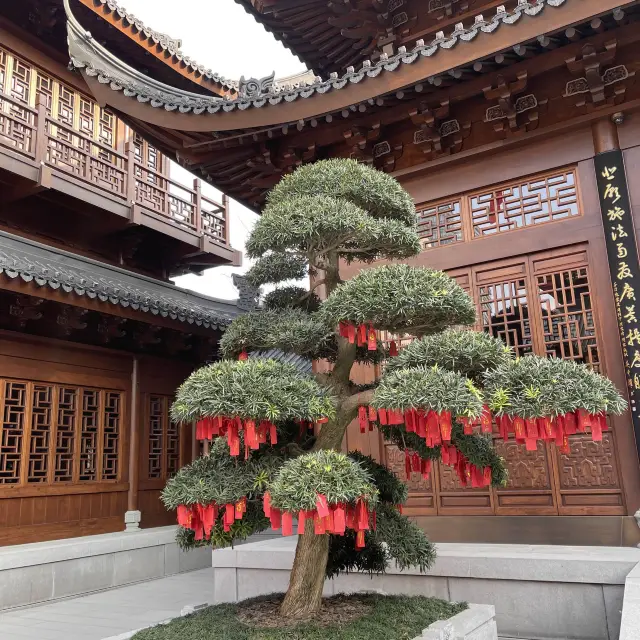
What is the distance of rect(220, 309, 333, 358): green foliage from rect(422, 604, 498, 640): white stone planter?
1.63m

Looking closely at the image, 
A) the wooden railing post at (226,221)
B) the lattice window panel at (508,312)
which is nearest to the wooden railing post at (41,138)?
the wooden railing post at (226,221)

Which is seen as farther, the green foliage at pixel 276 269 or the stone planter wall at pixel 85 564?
the stone planter wall at pixel 85 564

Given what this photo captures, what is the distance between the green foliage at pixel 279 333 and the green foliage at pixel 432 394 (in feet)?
2.59

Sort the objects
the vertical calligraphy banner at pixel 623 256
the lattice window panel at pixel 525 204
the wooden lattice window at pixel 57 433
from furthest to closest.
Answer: the wooden lattice window at pixel 57 433
the lattice window panel at pixel 525 204
the vertical calligraphy banner at pixel 623 256

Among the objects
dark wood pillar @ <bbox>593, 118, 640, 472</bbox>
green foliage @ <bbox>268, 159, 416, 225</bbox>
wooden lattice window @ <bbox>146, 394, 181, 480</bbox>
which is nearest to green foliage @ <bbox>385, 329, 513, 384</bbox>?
green foliage @ <bbox>268, 159, 416, 225</bbox>

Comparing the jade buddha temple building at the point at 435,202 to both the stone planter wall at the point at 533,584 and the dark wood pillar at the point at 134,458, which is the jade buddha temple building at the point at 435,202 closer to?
the dark wood pillar at the point at 134,458

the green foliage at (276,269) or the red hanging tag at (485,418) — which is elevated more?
the green foliage at (276,269)

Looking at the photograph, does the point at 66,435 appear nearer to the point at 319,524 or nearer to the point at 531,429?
the point at 319,524

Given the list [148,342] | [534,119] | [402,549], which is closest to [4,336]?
[148,342]

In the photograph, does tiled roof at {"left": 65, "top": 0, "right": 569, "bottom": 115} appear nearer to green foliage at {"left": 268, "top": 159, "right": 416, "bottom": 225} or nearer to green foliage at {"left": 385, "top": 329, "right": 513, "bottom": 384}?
green foliage at {"left": 268, "top": 159, "right": 416, "bottom": 225}

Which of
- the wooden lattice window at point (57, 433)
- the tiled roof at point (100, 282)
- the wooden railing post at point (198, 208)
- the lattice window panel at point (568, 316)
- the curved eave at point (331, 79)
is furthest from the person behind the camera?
the wooden railing post at point (198, 208)

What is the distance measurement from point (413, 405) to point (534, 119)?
367 centimetres

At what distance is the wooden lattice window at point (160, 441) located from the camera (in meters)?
8.42

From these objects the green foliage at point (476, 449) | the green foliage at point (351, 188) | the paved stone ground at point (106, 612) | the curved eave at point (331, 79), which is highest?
the curved eave at point (331, 79)
